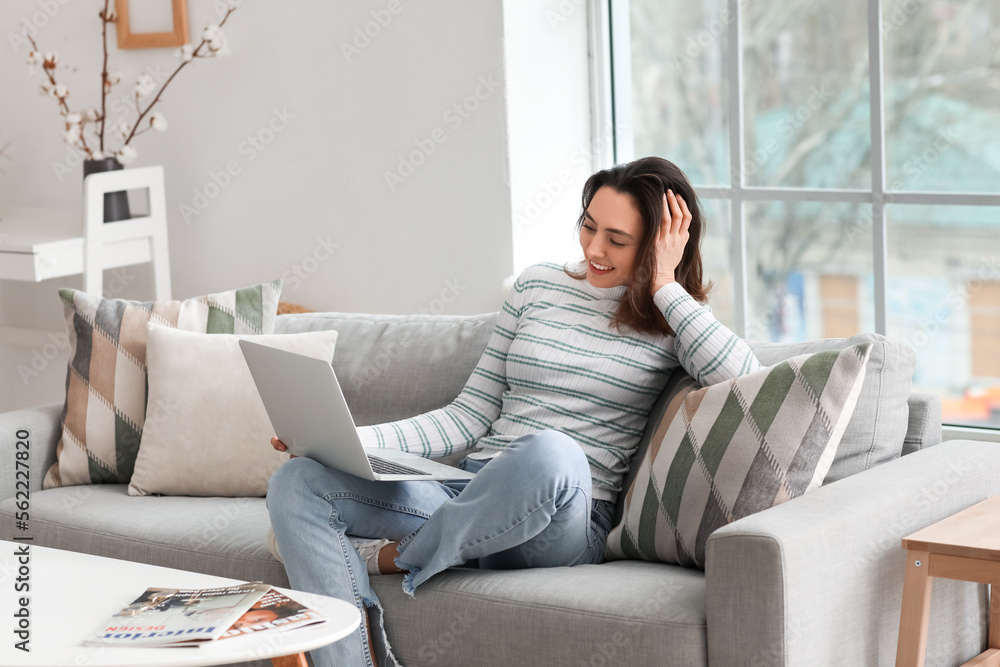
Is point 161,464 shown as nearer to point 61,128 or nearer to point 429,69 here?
point 429,69

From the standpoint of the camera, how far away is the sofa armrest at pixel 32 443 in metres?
2.21

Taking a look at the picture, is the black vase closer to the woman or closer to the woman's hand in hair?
the woman

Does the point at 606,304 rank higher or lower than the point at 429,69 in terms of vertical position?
lower

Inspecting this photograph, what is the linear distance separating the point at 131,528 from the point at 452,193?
140 centimetres

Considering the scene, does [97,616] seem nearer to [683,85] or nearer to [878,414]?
[878,414]

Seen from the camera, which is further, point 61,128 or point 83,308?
point 61,128

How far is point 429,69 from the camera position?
9.84 ft

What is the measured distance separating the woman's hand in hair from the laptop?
0.47 metres

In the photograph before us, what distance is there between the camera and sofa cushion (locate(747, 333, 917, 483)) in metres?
1.66

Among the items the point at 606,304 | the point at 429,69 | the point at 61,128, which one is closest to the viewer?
the point at 606,304

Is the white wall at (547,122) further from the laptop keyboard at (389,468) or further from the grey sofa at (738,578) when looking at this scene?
the laptop keyboard at (389,468)

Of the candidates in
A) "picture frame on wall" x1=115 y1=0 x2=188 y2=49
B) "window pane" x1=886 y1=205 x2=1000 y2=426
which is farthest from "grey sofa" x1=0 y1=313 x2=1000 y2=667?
"picture frame on wall" x1=115 y1=0 x2=188 y2=49

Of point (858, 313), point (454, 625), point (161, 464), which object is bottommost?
point (454, 625)

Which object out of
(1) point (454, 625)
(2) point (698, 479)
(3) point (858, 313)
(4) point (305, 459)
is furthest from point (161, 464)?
(3) point (858, 313)
